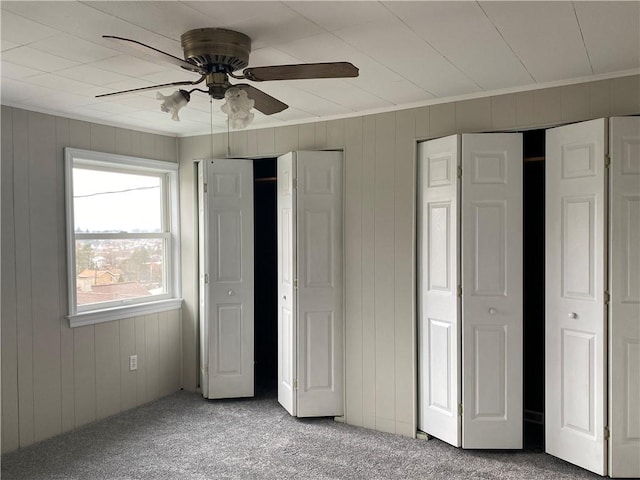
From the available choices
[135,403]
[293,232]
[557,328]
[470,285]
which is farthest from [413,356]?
[135,403]

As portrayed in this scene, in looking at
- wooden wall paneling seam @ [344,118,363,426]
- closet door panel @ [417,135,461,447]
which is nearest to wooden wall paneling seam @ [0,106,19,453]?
wooden wall paneling seam @ [344,118,363,426]

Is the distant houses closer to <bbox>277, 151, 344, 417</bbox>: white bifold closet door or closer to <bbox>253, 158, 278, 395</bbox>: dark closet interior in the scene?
<bbox>253, 158, 278, 395</bbox>: dark closet interior

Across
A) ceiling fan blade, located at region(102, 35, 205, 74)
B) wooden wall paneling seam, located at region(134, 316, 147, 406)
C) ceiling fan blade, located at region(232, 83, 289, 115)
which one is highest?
ceiling fan blade, located at region(102, 35, 205, 74)

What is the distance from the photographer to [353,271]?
3.90 meters

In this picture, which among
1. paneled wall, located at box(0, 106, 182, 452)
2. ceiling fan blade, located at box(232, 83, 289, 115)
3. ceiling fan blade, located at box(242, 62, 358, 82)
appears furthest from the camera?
paneled wall, located at box(0, 106, 182, 452)

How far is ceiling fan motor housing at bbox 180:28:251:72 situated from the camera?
7.12 feet

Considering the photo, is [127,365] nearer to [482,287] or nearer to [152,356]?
[152,356]

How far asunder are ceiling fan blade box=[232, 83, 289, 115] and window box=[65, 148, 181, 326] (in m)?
1.98

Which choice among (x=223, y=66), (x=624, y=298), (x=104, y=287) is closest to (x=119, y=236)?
(x=104, y=287)

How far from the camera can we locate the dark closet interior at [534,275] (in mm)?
3902

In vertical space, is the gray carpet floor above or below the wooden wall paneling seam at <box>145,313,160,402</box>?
below

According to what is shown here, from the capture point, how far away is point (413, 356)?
367 centimetres

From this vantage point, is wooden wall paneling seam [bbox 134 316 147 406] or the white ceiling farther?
wooden wall paneling seam [bbox 134 316 147 406]

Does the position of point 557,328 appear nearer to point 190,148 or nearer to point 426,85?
point 426,85
